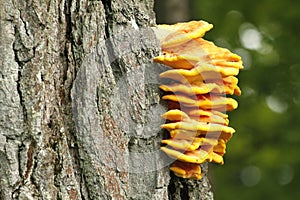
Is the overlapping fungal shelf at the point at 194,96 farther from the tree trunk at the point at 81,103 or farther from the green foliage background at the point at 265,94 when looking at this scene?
the green foliage background at the point at 265,94

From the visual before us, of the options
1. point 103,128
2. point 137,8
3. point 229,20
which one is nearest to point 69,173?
point 103,128

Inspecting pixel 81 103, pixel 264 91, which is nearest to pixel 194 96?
pixel 81 103

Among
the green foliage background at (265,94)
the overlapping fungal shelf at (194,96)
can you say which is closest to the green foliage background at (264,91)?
the green foliage background at (265,94)

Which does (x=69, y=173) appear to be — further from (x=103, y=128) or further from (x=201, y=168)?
(x=201, y=168)

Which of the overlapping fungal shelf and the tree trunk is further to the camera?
the overlapping fungal shelf

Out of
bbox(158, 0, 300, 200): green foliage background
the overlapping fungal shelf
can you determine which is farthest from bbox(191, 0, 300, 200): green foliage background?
the overlapping fungal shelf

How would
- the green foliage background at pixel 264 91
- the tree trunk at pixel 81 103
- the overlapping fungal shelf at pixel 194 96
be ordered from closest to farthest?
the tree trunk at pixel 81 103 < the overlapping fungal shelf at pixel 194 96 < the green foliage background at pixel 264 91

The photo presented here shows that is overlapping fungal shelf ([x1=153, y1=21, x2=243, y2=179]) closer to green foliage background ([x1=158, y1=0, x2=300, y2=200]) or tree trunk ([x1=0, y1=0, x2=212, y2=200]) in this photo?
tree trunk ([x1=0, y1=0, x2=212, y2=200])
